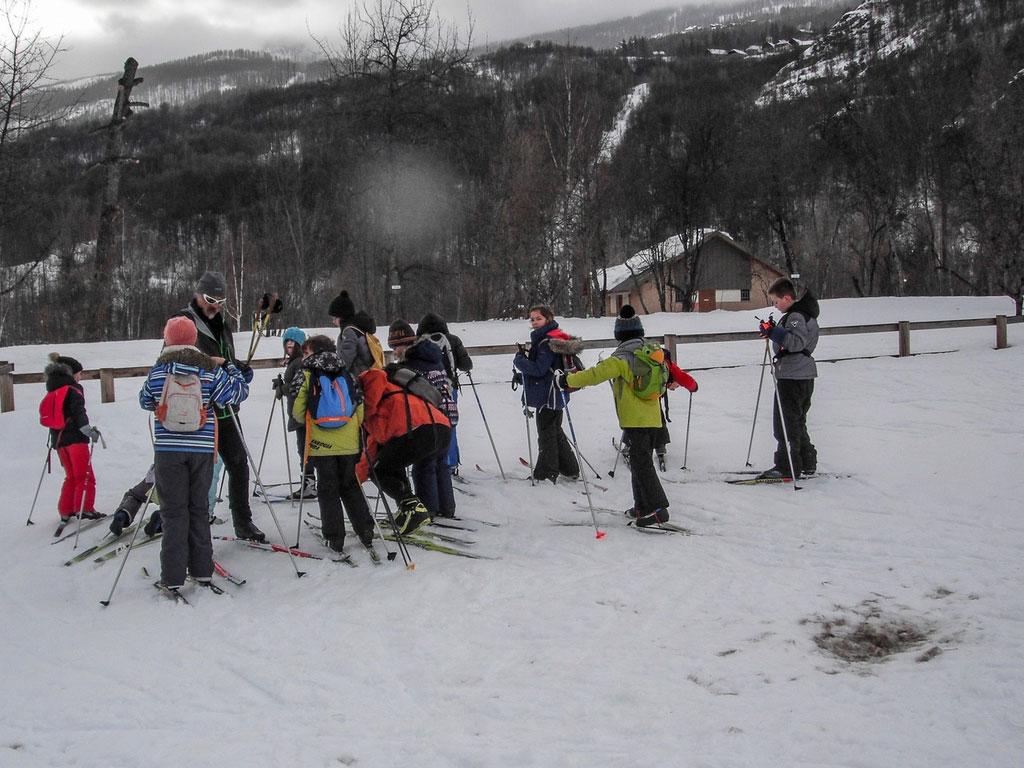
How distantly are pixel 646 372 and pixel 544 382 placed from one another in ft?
5.37

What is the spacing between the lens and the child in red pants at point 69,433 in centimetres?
675

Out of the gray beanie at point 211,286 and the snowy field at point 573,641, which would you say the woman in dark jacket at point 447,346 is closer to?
the snowy field at point 573,641

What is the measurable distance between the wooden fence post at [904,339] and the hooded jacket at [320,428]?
516 inches

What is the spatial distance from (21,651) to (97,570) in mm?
1340


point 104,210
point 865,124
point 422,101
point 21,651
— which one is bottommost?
point 21,651

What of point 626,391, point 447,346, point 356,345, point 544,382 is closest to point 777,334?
point 626,391

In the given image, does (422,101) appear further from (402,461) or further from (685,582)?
(685,582)

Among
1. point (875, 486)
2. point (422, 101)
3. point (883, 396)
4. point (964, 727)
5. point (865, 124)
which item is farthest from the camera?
point (865, 124)

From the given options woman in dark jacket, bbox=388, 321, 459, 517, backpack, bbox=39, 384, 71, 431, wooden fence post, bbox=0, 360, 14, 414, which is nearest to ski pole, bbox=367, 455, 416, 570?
woman in dark jacket, bbox=388, 321, 459, 517

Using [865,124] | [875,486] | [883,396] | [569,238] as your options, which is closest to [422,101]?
[569,238]

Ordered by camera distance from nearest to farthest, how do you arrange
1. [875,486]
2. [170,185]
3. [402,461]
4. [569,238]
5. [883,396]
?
[402,461], [875,486], [883,396], [569,238], [170,185]

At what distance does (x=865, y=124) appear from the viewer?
36531 mm

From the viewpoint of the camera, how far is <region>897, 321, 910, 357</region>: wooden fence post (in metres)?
14.9

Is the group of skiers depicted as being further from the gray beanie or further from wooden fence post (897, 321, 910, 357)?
wooden fence post (897, 321, 910, 357)
